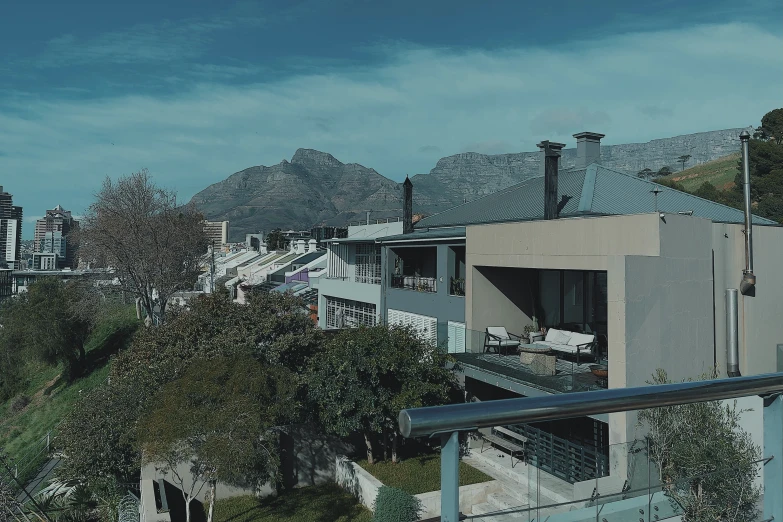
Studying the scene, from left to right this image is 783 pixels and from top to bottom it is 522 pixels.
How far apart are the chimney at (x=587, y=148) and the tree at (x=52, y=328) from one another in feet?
95.3

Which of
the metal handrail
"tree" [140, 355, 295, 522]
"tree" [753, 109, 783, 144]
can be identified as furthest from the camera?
"tree" [753, 109, 783, 144]

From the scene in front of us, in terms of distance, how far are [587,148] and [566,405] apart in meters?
23.1

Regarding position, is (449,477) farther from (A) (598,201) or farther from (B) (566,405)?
(A) (598,201)

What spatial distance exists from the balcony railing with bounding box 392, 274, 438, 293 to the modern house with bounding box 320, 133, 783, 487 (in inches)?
4.4

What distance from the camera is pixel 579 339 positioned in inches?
633

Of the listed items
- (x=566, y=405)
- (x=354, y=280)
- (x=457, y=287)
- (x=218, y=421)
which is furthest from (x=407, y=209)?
(x=566, y=405)

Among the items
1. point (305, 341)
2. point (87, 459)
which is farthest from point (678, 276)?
point (87, 459)

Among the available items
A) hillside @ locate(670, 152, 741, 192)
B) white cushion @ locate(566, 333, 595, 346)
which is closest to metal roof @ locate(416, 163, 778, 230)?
white cushion @ locate(566, 333, 595, 346)

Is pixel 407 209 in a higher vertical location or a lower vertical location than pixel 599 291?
higher

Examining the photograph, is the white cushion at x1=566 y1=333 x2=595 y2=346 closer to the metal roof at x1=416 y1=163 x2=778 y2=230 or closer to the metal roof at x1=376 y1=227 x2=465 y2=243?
the metal roof at x1=416 y1=163 x2=778 y2=230

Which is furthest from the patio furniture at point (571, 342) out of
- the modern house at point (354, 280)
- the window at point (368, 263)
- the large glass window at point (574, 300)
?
the window at point (368, 263)

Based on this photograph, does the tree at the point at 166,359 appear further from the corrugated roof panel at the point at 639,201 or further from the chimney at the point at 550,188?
the corrugated roof panel at the point at 639,201

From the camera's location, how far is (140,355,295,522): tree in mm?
12078

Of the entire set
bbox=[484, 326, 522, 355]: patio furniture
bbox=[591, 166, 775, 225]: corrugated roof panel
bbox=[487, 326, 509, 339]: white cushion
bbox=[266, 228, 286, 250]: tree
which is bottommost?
bbox=[484, 326, 522, 355]: patio furniture
